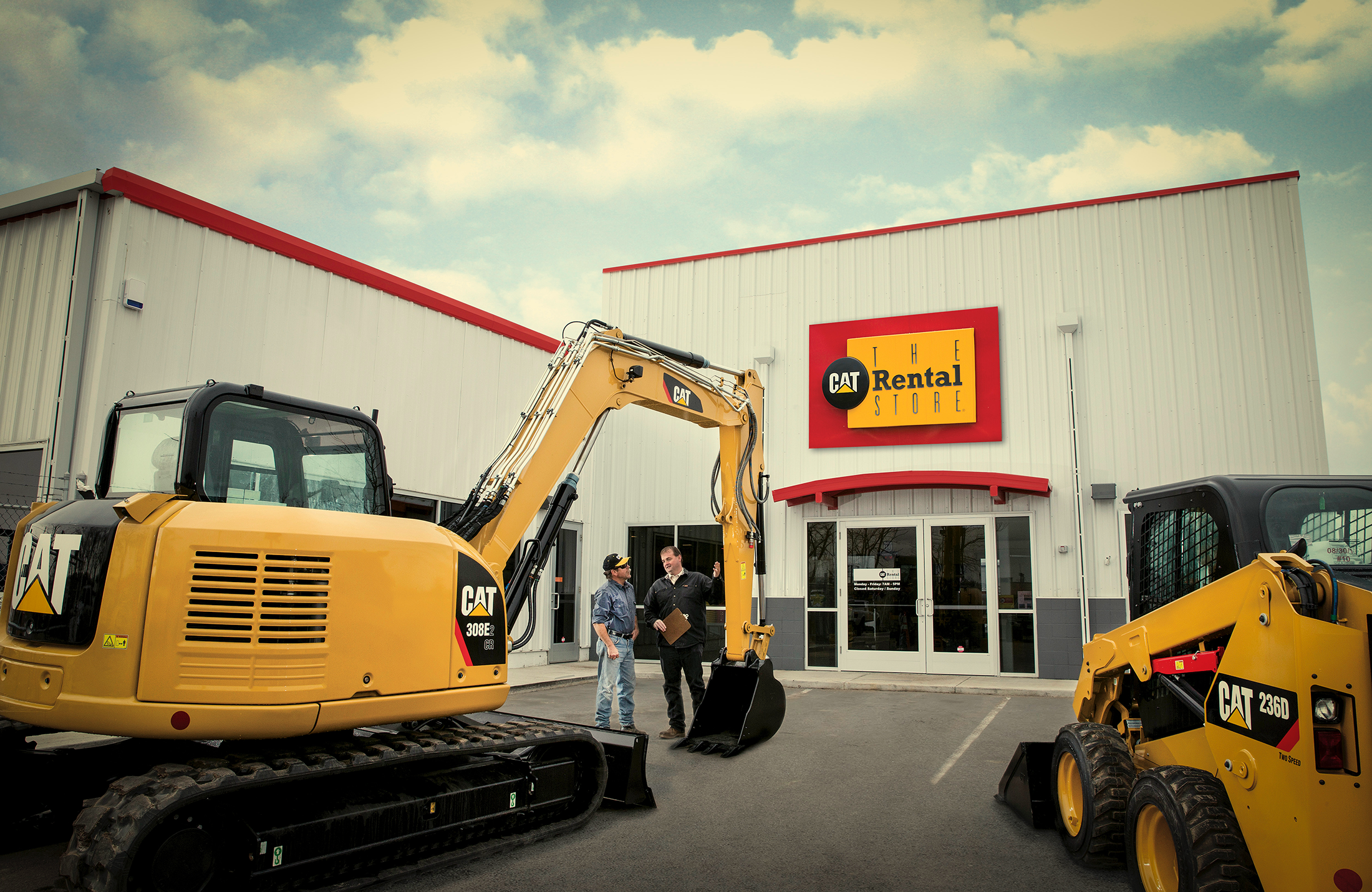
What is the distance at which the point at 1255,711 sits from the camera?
360cm

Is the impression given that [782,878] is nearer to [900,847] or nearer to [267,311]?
[900,847]

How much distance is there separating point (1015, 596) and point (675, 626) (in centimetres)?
792

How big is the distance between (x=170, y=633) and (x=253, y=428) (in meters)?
1.34

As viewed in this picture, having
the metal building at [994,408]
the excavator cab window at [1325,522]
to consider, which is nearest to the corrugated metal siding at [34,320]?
the metal building at [994,408]

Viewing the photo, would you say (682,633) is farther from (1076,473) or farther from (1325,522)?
(1076,473)

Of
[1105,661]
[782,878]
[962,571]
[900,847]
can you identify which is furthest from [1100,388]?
[782,878]

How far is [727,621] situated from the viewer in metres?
8.82

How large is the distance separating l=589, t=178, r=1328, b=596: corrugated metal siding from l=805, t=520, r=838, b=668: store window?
0.86ft

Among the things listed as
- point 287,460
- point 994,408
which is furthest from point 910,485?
point 287,460

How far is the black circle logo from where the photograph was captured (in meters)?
16.1

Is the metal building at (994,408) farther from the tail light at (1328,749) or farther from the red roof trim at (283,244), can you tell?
the tail light at (1328,749)

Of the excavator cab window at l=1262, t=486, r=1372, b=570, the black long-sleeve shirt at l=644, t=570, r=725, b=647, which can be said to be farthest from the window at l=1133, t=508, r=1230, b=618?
the black long-sleeve shirt at l=644, t=570, r=725, b=647

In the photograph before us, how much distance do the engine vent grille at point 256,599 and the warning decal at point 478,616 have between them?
884 mm

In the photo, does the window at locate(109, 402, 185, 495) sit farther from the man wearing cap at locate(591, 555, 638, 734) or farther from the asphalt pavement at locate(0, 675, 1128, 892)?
the man wearing cap at locate(591, 555, 638, 734)
